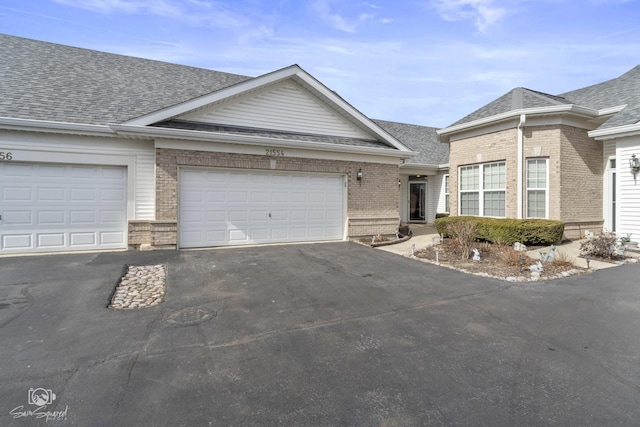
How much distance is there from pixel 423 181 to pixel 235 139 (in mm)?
13172

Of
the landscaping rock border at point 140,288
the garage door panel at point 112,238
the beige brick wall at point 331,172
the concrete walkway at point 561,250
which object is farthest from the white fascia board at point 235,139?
the landscaping rock border at point 140,288

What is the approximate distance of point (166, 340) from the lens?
3854mm

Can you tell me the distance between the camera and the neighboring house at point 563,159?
10281mm

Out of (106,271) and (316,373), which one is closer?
(316,373)

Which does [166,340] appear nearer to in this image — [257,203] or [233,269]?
[233,269]

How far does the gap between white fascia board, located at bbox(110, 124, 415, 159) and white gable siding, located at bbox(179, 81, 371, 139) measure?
3.62 ft

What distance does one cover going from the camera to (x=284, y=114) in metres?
11.6

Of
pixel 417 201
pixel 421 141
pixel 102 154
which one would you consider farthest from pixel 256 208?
pixel 421 141

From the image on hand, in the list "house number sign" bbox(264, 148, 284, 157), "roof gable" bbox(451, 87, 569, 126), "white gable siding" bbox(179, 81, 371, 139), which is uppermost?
"roof gable" bbox(451, 87, 569, 126)

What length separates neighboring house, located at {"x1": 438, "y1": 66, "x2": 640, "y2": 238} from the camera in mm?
10281

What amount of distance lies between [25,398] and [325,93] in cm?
1119

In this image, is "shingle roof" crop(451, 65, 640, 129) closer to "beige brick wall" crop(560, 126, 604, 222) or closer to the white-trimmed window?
"beige brick wall" crop(560, 126, 604, 222)

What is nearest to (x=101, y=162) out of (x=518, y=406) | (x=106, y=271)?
(x=106, y=271)

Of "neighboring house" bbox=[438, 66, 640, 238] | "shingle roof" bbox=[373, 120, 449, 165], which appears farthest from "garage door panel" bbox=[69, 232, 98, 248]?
"shingle roof" bbox=[373, 120, 449, 165]
